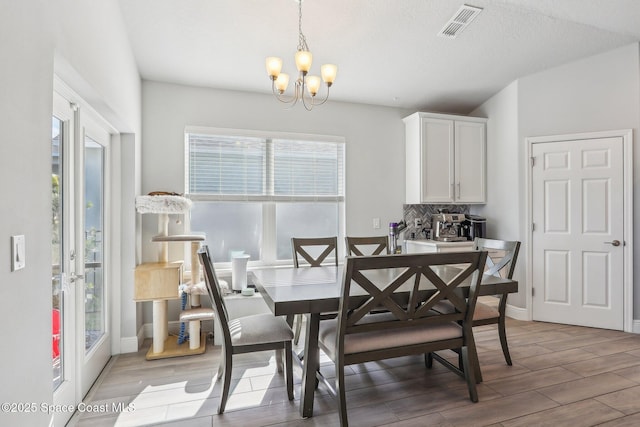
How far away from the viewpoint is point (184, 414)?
81.4 inches

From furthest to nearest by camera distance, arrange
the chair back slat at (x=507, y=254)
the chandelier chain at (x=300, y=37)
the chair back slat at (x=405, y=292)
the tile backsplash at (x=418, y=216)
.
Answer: the tile backsplash at (x=418, y=216) → the chair back slat at (x=507, y=254) → the chandelier chain at (x=300, y=37) → the chair back slat at (x=405, y=292)

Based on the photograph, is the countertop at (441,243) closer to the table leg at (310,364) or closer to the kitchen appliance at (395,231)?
the kitchen appliance at (395,231)

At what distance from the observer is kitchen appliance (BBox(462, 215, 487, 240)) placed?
4246mm

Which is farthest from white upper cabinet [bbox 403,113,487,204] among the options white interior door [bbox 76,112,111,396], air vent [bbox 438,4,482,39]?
white interior door [bbox 76,112,111,396]

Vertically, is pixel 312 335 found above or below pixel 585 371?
above

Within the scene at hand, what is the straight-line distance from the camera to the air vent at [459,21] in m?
2.72

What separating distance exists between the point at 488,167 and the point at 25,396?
4714 millimetres

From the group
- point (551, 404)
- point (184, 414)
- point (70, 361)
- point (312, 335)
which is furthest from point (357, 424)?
point (70, 361)

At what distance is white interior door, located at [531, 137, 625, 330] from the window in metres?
2.30

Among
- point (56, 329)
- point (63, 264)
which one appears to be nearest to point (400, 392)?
point (56, 329)

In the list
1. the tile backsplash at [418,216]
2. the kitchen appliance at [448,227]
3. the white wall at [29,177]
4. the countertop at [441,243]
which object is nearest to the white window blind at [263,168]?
the tile backsplash at [418,216]

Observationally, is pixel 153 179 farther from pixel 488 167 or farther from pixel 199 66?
pixel 488 167

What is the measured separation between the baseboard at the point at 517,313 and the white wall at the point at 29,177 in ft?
14.0

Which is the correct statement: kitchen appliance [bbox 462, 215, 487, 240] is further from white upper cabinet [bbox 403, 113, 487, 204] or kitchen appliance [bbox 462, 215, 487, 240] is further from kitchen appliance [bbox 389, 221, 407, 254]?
kitchen appliance [bbox 389, 221, 407, 254]
